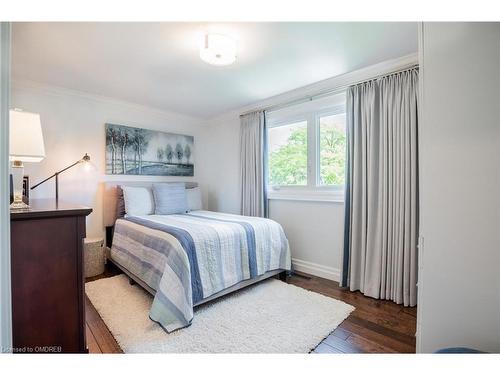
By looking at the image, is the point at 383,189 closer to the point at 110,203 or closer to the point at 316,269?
the point at 316,269

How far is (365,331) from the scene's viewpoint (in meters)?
1.75

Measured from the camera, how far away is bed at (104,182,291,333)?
1792mm

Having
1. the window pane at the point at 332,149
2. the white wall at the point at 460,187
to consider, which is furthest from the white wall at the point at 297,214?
the white wall at the point at 460,187

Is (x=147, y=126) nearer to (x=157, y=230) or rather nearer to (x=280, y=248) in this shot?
(x=157, y=230)

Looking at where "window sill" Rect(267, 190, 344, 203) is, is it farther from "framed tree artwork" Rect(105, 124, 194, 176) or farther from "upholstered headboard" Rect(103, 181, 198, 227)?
"upholstered headboard" Rect(103, 181, 198, 227)

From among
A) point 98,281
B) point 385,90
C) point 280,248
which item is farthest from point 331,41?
point 98,281

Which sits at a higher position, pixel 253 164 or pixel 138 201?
pixel 253 164

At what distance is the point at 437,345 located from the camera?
1000 millimetres

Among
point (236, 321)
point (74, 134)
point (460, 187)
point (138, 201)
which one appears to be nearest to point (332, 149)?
point (460, 187)

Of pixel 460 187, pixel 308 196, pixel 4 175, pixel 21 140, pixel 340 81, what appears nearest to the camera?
pixel 4 175

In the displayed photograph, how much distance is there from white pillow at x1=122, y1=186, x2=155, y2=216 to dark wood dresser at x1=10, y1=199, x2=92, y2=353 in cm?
188

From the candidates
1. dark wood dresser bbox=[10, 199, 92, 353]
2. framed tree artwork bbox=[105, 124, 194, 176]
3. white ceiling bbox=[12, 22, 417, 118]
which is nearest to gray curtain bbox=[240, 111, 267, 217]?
A: white ceiling bbox=[12, 22, 417, 118]

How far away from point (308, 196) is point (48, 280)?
250 cm

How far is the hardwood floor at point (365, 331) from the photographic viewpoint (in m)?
1.55
